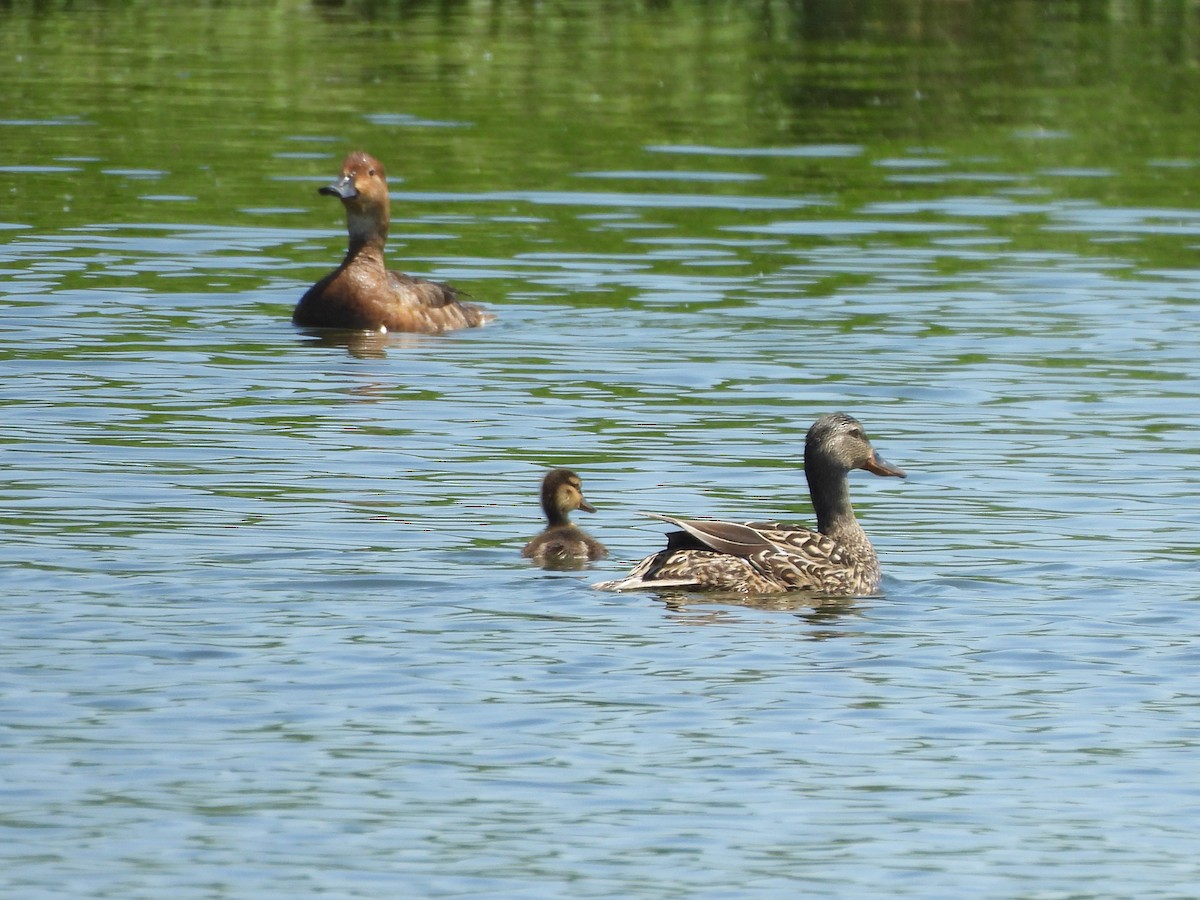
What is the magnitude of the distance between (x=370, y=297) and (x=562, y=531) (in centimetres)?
758

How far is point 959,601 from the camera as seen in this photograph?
11.2 m

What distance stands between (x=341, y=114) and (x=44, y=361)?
14.2 metres

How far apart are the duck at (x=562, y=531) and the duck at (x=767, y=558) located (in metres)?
0.26

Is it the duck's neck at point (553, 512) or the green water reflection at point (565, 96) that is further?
the green water reflection at point (565, 96)

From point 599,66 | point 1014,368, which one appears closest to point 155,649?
point 1014,368

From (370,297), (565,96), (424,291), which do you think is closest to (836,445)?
(424,291)

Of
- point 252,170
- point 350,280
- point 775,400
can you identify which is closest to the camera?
point 775,400

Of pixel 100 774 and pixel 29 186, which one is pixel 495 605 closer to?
pixel 100 774

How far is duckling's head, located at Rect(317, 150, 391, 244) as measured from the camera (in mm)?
19562

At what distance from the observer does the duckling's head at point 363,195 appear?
19562 mm

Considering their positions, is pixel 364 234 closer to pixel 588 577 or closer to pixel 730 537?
pixel 588 577

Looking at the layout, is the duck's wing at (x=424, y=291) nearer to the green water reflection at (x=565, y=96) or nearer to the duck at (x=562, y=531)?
the green water reflection at (x=565, y=96)

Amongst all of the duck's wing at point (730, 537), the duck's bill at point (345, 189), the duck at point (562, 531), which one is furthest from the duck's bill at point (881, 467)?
the duck's bill at point (345, 189)

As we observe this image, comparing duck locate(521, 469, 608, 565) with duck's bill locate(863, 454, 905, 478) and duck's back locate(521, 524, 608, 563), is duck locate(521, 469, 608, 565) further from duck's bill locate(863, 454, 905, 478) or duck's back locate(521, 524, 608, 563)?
duck's bill locate(863, 454, 905, 478)
